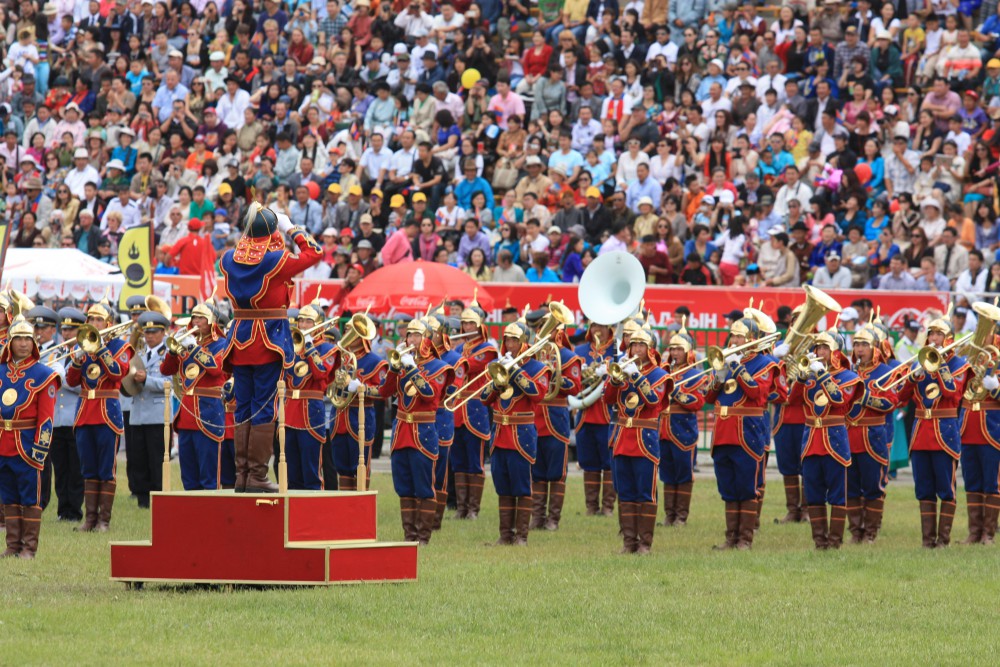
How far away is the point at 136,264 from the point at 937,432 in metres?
11.1

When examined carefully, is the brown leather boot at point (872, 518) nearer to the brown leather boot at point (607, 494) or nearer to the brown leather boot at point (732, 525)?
the brown leather boot at point (732, 525)

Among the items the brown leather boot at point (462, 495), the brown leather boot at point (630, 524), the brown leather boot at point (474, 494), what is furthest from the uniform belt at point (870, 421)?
the brown leather boot at point (462, 495)

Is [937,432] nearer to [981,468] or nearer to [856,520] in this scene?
[981,468]

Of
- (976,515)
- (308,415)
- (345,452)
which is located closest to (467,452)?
(345,452)

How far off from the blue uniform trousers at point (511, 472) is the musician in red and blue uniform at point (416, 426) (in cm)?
62

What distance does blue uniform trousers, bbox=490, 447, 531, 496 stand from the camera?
16.2 metres

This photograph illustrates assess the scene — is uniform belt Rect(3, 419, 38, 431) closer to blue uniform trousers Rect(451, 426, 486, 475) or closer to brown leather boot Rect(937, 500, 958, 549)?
blue uniform trousers Rect(451, 426, 486, 475)

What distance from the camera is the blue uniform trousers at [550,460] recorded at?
17.9 meters

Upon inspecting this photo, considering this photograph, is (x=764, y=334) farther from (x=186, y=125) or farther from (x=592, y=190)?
(x=186, y=125)

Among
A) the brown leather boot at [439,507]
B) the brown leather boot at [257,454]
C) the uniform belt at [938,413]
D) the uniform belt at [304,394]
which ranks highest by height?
the uniform belt at [304,394]

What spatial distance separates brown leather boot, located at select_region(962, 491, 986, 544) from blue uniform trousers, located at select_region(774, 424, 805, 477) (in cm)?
192

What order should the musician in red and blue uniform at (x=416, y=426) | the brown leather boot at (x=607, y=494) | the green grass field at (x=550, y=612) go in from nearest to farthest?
the green grass field at (x=550, y=612), the musician in red and blue uniform at (x=416, y=426), the brown leather boot at (x=607, y=494)

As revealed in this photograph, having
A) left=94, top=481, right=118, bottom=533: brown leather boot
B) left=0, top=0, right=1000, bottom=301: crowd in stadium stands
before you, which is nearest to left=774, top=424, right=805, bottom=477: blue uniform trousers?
left=0, top=0, right=1000, bottom=301: crowd in stadium stands

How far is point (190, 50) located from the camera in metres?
32.6
